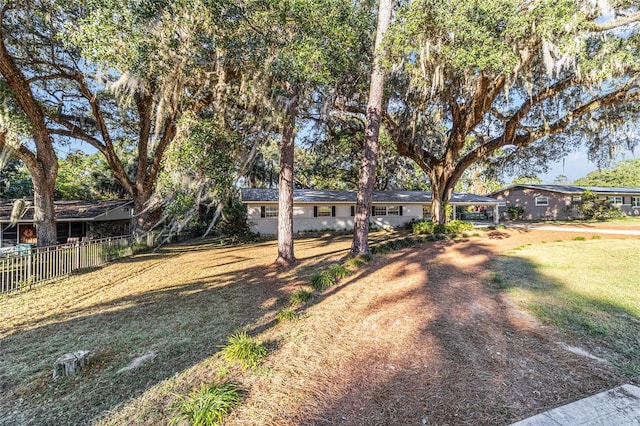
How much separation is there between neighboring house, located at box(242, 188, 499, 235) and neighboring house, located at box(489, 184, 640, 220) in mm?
7597

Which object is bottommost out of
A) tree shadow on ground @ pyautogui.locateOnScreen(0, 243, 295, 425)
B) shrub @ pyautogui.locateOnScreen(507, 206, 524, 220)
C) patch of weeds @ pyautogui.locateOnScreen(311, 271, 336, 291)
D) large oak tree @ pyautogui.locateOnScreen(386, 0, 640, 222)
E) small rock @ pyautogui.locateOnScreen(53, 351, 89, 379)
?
tree shadow on ground @ pyautogui.locateOnScreen(0, 243, 295, 425)

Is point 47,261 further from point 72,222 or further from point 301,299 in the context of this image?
point 72,222

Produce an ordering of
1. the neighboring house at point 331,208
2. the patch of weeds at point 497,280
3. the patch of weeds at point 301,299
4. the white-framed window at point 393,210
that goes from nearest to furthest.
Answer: the patch of weeds at point 301,299 < the patch of weeds at point 497,280 < the neighboring house at point 331,208 < the white-framed window at point 393,210

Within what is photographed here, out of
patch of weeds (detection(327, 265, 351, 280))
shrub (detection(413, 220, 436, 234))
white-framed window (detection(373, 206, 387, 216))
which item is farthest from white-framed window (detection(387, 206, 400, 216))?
patch of weeds (detection(327, 265, 351, 280))

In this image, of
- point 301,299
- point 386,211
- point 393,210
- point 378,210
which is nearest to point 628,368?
point 301,299

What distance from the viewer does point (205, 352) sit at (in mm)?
3830

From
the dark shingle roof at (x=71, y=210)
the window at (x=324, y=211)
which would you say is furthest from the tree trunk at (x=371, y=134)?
the dark shingle roof at (x=71, y=210)

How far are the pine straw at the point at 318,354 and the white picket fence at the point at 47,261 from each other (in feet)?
2.16

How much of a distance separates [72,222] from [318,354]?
19.3 metres

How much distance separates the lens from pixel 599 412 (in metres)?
2.57

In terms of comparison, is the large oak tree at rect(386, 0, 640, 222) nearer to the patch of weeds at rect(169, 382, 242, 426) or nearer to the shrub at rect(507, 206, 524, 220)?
the patch of weeds at rect(169, 382, 242, 426)

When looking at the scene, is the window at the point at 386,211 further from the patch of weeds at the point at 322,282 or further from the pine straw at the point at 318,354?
the patch of weeds at the point at 322,282

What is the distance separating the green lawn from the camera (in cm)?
389

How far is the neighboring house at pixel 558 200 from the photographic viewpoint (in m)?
24.2
